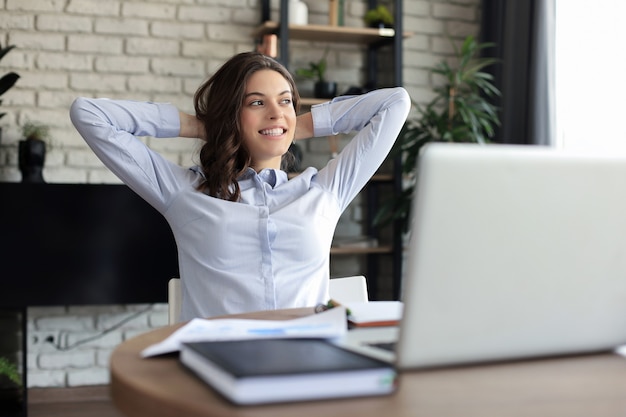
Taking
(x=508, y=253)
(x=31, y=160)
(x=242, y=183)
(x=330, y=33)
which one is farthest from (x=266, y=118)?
(x=330, y=33)

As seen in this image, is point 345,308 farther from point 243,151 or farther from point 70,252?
point 70,252

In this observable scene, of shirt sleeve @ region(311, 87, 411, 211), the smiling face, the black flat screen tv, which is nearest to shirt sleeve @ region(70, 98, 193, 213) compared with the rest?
the smiling face

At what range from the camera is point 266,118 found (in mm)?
2105

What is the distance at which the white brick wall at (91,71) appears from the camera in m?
3.43

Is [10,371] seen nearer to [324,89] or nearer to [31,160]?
[31,160]

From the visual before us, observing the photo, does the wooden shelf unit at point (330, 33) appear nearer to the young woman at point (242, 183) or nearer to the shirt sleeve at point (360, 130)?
the shirt sleeve at point (360, 130)

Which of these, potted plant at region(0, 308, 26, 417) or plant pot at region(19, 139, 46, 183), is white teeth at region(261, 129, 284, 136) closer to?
plant pot at region(19, 139, 46, 183)

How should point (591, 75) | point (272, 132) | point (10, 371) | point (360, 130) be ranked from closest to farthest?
point (272, 132), point (360, 130), point (10, 371), point (591, 75)

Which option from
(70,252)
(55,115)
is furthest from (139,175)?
(55,115)

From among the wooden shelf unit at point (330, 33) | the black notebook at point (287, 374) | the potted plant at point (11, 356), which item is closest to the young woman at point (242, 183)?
the black notebook at point (287, 374)

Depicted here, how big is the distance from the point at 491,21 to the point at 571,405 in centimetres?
343

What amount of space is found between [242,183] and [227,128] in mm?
156

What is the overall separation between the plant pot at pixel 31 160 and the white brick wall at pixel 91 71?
0.23 meters

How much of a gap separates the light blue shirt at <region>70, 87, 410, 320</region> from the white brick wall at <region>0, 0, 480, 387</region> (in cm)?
140
